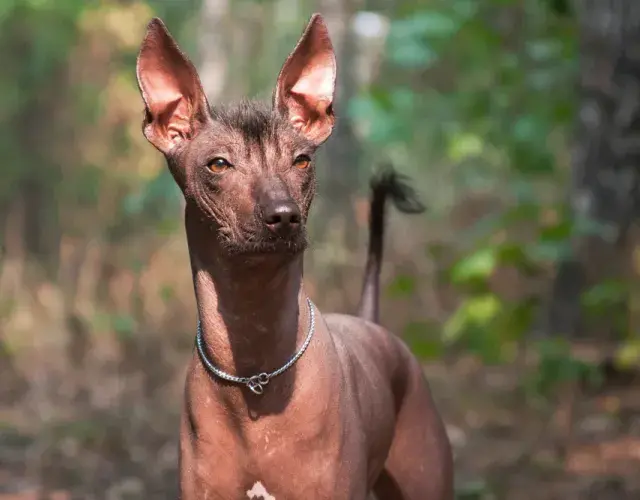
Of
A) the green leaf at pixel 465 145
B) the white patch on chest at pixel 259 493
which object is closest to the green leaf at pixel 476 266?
the green leaf at pixel 465 145

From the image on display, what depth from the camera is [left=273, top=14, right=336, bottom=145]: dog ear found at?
4.21m

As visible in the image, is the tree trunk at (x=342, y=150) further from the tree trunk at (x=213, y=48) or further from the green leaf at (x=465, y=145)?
the green leaf at (x=465, y=145)

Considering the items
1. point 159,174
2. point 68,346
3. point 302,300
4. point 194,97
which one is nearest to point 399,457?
point 302,300

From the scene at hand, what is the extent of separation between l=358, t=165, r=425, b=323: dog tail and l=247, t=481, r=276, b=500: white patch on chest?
1.70 m

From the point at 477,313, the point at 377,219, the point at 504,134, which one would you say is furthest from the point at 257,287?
the point at 504,134

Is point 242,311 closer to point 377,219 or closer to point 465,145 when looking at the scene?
point 377,219

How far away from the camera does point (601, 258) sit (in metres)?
9.80

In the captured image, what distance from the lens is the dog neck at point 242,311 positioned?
3.89 metres

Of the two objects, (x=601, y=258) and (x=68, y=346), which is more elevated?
(x=601, y=258)

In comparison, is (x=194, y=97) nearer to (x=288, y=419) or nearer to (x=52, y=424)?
(x=288, y=419)

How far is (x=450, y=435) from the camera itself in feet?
28.4

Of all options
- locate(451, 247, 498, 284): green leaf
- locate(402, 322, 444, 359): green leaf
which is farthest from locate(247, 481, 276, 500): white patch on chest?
locate(402, 322, 444, 359): green leaf

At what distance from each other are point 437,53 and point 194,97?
8507mm

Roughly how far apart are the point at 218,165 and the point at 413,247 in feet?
39.7
